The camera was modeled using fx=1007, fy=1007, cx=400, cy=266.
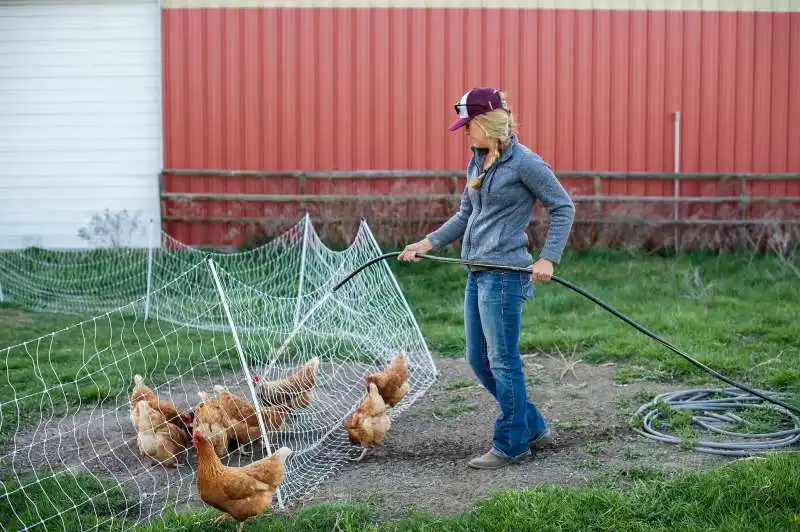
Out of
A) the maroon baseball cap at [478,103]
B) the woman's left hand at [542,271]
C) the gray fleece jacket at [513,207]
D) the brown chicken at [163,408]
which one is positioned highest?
the maroon baseball cap at [478,103]

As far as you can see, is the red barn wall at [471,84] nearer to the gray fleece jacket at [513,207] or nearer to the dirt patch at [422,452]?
the dirt patch at [422,452]

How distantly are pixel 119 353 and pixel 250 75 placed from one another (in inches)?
229

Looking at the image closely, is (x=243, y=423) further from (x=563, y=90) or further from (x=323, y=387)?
(x=563, y=90)

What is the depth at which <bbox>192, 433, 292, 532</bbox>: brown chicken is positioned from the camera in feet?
13.9

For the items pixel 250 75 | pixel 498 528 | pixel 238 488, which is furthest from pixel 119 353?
pixel 250 75

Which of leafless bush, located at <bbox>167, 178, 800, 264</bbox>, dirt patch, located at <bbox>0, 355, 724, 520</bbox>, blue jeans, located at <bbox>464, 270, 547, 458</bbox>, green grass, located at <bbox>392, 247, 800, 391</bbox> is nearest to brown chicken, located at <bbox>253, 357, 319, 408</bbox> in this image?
dirt patch, located at <bbox>0, 355, 724, 520</bbox>

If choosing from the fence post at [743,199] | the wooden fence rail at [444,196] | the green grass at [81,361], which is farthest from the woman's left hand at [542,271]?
the fence post at [743,199]

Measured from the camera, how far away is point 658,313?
8867 millimetres

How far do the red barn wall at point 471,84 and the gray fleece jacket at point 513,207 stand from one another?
25.5 ft

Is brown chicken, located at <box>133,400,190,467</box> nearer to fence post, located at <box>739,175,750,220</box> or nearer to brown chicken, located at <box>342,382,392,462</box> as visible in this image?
brown chicken, located at <box>342,382,392,462</box>

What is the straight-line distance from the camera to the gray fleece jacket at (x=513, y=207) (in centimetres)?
491

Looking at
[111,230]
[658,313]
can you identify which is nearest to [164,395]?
[658,313]

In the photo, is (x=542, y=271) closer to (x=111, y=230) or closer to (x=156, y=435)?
(x=156, y=435)

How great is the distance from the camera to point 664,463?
4.95 metres
